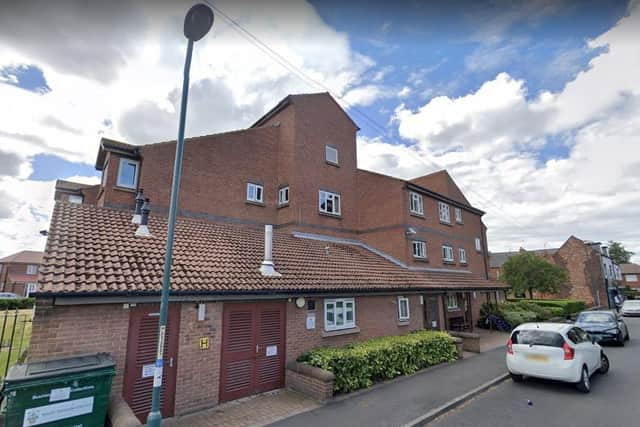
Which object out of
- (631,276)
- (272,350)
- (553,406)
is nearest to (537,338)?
(553,406)

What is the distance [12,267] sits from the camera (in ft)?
167

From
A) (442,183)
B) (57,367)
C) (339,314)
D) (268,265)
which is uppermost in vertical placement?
(442,183)

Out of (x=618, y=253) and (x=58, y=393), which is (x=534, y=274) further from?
(x=618, y=253)

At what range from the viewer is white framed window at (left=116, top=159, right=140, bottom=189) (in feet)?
39.4

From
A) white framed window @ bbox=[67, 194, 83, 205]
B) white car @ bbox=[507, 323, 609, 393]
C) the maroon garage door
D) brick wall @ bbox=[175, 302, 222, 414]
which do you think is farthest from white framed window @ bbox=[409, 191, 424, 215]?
white framed window @ bbox=[67, 194, 83, 205]

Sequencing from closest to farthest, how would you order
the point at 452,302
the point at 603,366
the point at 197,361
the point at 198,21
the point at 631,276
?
the point at 198,21
the point at 197,361
the point at 603,366
the point at 452,302
the point at 631,276

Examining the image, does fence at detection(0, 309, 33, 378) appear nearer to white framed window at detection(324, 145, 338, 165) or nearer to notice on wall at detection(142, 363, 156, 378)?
notice on wall at detection(142, 363, 156, 378)

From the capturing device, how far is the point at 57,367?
5098 mm

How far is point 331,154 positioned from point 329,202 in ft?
9.18

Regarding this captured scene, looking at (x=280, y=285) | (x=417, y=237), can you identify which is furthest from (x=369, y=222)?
(x=280, y=285)

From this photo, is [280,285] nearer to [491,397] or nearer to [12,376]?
[12,376]

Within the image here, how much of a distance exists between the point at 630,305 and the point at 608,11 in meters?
40.7

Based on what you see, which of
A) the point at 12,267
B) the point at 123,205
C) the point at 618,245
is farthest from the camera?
the point at 618,245

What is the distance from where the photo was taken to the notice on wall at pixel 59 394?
189 inches
